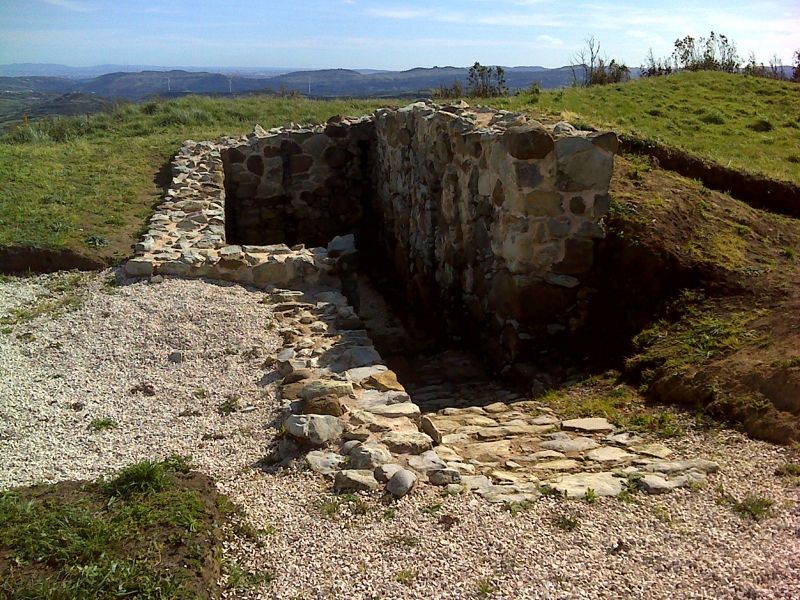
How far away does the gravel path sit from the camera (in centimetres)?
329

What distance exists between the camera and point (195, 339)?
6.42 m

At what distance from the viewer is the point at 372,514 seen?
12.7 feet

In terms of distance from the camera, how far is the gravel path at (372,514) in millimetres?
3287

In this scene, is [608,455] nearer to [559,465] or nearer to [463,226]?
[559,465]

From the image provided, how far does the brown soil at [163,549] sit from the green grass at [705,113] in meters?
8.44

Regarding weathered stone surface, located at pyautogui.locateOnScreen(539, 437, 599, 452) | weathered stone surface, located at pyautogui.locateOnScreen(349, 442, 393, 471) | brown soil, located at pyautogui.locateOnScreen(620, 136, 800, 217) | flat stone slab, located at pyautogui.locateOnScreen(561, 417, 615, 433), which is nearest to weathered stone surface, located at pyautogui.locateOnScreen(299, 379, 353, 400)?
weathered stone surface, located at pyautogui.locateOnScreen(349, 442, 393, 471)

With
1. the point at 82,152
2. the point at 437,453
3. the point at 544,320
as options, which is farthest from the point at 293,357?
the point at 82,152

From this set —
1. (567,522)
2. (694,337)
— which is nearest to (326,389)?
(567,522)

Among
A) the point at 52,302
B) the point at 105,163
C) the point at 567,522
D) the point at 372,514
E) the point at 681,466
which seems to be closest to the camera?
the point at 567,522

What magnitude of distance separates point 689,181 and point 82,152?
10733 mm

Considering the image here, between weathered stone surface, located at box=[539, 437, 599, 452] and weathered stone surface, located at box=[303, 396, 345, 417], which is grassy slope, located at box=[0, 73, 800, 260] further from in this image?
weathered stone surface, located at box=[539, 437, 599, 452]

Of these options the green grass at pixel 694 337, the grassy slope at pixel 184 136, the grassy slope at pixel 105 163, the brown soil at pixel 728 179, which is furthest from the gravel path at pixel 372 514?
the brown soil at pixel 728 179

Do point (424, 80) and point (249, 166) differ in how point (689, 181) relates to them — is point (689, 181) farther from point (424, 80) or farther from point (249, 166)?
point (424, 80)

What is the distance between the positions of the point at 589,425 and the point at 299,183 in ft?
28.3
